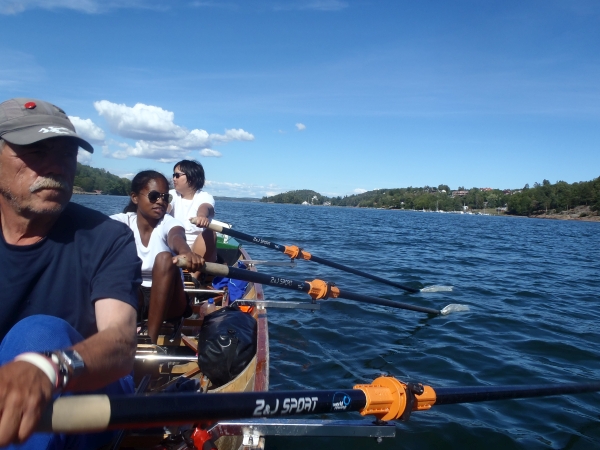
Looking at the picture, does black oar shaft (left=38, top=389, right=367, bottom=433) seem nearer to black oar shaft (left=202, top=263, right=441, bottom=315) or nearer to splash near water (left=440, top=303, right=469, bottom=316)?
black oar shaft (left=202, top=263, right=441, bottom=315)

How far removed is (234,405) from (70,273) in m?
1.07

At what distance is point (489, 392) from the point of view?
2.92m

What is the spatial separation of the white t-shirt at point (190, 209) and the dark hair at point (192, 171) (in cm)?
20

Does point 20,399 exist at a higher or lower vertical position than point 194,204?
lower

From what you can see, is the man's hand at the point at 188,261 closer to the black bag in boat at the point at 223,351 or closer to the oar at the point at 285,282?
the oar at the point at 285,282

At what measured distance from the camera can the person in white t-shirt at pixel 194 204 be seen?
A: 656 centimetres

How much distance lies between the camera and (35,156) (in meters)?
2.08

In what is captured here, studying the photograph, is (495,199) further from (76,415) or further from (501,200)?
(76,415)

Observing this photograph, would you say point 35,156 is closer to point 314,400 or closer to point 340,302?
point 314,400

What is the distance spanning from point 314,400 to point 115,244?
1280 millimetres

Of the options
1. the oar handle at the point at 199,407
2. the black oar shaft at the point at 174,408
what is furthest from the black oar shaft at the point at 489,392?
the black oar shaft at the point at 174,408

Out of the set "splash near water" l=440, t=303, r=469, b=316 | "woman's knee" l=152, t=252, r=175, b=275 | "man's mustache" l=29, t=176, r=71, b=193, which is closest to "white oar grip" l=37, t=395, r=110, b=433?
"man's mustache" l=29, t=176, r=71, b=193

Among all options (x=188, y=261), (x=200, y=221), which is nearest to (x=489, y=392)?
(x=188, y=261)

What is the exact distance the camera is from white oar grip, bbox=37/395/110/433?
1.41m
